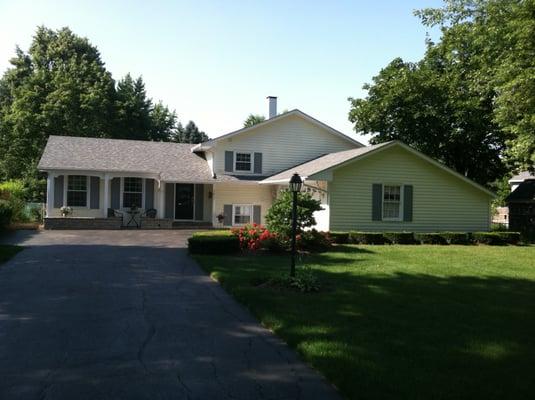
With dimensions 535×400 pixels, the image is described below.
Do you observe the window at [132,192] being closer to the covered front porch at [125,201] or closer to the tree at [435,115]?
the covered front porch at [125,201]

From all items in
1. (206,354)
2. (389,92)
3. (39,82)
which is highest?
(39,82)

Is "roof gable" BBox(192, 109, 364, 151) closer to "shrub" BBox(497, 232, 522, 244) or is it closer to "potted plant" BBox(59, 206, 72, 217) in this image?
"potted plant" BBox(59, 206, 72, 217)

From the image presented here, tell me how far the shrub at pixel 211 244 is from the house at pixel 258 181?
6260mm

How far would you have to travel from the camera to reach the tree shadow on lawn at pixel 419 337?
16.1 feet

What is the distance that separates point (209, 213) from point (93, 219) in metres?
5.73

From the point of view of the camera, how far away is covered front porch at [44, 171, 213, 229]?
2359 centimetres

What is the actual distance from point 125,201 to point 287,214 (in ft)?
39.1

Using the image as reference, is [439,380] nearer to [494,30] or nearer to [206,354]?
[206,354]

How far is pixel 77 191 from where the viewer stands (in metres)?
24.4

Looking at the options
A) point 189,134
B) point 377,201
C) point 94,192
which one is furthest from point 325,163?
point 189,134

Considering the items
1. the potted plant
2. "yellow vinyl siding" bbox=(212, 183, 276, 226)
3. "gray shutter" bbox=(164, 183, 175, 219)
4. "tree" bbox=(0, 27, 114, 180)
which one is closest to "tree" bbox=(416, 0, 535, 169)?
"yellow vinyl siding" bbox=(212, 183, 276, 226)

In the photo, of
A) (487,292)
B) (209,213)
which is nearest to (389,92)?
(209,213)

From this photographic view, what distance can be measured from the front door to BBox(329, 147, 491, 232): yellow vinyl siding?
8414 millimetres

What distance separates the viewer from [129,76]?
155ft
